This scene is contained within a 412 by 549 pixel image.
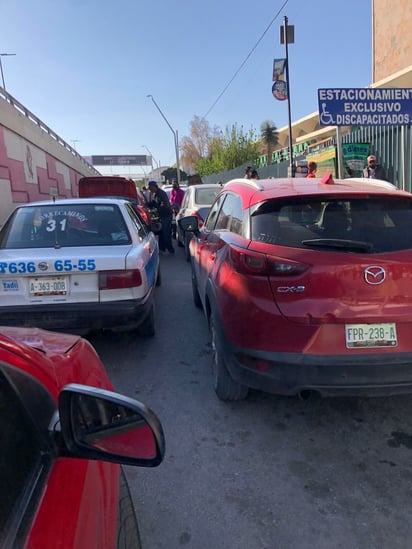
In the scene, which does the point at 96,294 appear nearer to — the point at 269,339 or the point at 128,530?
the point at 269,339

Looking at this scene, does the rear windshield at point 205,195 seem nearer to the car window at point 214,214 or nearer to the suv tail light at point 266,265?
the car window at point 214,214

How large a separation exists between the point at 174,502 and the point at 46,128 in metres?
19.0

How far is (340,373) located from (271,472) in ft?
2.46

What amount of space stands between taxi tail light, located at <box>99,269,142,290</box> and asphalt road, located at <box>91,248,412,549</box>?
0.87m

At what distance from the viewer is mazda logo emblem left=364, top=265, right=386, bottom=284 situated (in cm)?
248

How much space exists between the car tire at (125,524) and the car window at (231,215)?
6.38 feet

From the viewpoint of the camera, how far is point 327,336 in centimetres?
251

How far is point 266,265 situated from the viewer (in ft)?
8.52

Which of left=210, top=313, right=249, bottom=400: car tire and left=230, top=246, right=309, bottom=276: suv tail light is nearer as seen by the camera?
left=230, top=246, right=309, bottom=276: suv tail light

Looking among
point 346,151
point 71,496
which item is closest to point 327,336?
point 71,496

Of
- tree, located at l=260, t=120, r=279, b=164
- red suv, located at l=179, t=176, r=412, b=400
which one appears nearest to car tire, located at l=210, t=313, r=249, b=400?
red suv, located at l=179, t=176, r=412, b=400

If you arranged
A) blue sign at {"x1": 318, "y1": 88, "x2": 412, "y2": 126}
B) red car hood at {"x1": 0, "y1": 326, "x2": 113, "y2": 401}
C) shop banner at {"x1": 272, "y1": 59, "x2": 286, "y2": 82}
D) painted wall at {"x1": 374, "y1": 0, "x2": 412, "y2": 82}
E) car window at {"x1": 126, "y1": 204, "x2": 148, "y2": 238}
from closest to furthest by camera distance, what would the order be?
red car hood at {"x1": 0, "y1": 326, "x2": 113, "y2": 401}, car window at {"x1": 126, "y1": 204, "x2": 148, "y2": 238}, blue sign at {"x1": 318, "y1": 88, "x2": 412, "y2": 126}, shop banner at {"x1": 272, "y1": 59, "x2": 286, "y2": 82}, painted wall at {"x1": 374, "y1": 0, "x2": 412, "y2": 82}

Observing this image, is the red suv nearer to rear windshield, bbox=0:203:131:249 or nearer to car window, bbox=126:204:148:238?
rear windshield, bbox=0:203:131:249

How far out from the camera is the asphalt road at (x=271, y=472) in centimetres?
211
